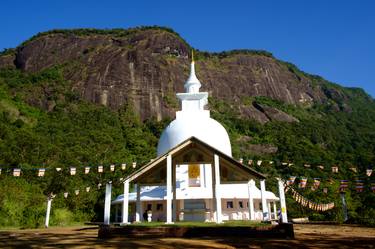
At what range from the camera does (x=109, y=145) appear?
6462 centimetres

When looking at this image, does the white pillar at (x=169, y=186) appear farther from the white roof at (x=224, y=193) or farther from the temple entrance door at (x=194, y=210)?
the white roof at (x=224, y=193)

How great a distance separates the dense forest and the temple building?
9.14 feet

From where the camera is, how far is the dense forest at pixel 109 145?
34156mm

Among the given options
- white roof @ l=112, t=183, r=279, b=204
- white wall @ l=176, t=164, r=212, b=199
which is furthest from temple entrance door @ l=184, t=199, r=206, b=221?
white roof @ l=112, t=183, r=279, b=204

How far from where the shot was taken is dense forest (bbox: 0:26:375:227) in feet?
112

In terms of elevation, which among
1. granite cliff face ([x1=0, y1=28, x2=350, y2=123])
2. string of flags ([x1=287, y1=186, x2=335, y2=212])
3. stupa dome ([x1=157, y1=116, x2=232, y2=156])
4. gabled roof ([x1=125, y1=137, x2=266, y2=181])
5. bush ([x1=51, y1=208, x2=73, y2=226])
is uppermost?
granite cliff face ([x1=0, y1=28, x2=350, y2=123])

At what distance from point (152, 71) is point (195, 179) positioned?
79.5 metres

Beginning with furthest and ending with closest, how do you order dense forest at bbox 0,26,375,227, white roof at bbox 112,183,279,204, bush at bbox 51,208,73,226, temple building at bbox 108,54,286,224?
dense forest at bbox 0,26,375,227
bush at bbox 51,208,73,226
white roof at bbox 112,183,279,204
temple building at bbox 108,54,286,224

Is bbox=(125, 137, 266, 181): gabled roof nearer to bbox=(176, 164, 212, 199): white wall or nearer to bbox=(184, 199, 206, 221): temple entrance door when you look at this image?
bbox=(184, 199, 206, 221): temple entrance door

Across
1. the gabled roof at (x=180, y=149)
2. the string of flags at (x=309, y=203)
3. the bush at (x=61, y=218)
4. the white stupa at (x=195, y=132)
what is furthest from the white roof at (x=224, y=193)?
the string of flags at (x=309, y=203)

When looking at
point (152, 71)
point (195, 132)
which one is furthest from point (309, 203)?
point (152, 71)

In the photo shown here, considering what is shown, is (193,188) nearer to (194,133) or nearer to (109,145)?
(194,133)

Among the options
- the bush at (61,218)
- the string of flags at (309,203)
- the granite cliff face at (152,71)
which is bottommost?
the bush at (61,218)

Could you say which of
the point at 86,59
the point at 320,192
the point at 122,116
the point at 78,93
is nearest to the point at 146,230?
the point at 320,192
